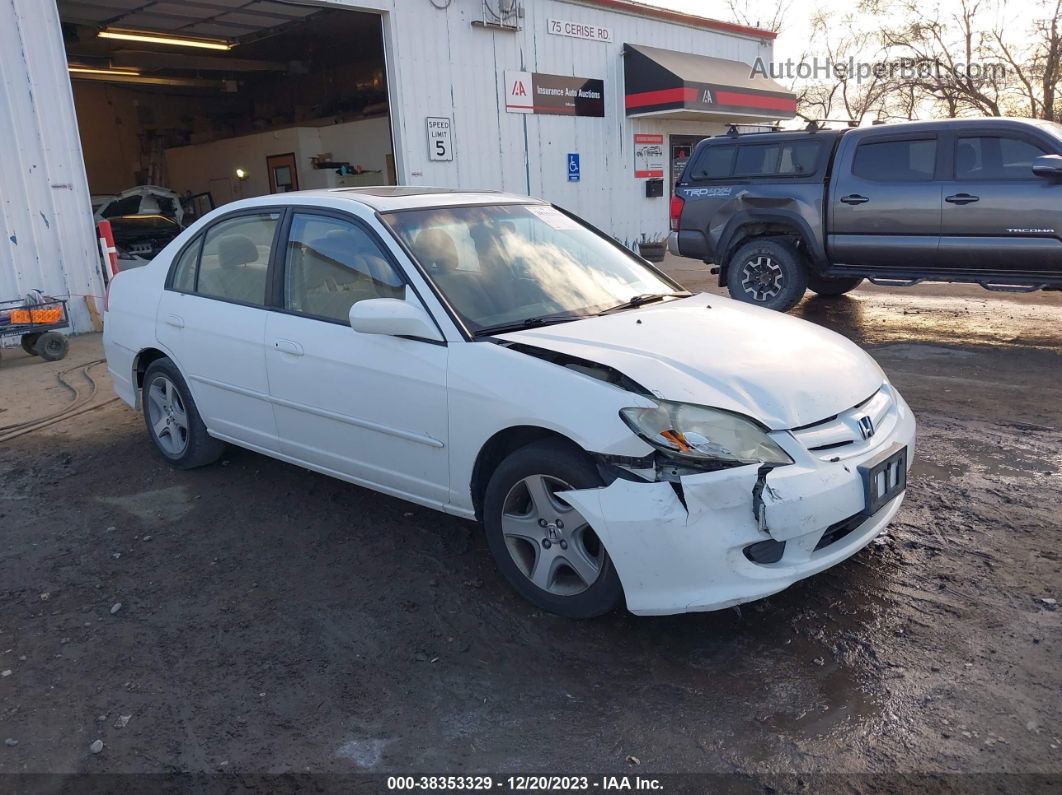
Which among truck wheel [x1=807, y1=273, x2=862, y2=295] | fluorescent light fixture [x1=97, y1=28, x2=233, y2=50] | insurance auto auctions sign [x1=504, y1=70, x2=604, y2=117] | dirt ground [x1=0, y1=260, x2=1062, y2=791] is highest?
fluorescent light fixture [x1=97, y1=28, x2=233, y2=50]

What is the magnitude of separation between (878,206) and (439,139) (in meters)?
7.51

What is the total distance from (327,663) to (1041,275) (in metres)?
7.53

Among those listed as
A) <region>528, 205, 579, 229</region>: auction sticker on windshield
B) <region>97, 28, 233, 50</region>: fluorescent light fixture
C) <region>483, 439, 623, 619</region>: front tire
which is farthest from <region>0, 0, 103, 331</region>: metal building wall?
<region>483, 439, 623, 619</region>: front tire

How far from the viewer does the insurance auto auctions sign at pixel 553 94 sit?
1479cm

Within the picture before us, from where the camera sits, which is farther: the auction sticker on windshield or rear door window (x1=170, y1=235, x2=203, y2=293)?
rear door window (x1=170, y1=235, x2=203, y2=293)

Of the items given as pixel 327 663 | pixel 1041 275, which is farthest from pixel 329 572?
pixel 1041 275

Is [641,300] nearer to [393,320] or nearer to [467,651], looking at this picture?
[393,320]

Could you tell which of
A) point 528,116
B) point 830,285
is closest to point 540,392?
point 830,285

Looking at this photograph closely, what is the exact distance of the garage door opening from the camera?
48.5ft

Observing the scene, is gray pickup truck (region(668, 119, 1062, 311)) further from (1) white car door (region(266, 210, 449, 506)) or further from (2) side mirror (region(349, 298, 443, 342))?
(2) side mirror (region(349, 298, 443, 342))

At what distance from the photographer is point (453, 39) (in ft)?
44.8

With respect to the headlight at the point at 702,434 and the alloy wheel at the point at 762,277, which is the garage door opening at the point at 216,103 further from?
the headlight at the point at 702,434

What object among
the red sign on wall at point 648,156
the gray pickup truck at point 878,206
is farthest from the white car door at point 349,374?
the red sign on wall at point 648,156

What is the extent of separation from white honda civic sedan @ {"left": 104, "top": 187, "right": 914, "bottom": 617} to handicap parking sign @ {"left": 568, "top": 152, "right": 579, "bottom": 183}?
12.0 meters
